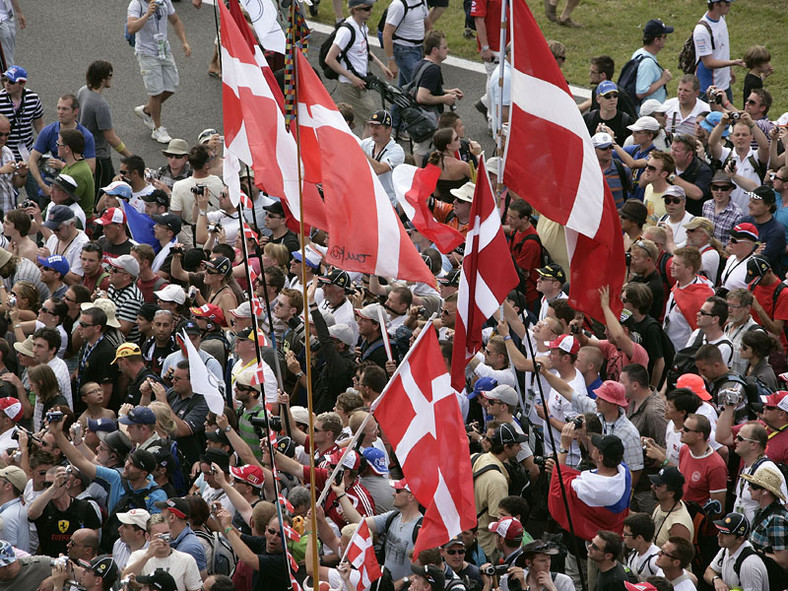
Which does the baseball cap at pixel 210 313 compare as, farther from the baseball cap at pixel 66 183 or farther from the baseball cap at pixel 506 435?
the baseball cap at pixel 506 435

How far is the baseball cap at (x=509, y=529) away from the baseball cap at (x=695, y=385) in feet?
5.87

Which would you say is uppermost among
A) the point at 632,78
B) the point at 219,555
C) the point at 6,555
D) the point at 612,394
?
the point at 632,78

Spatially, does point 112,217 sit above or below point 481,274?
below

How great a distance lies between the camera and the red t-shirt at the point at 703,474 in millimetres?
8195

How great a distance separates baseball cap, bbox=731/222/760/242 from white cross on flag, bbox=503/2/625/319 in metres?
3.33

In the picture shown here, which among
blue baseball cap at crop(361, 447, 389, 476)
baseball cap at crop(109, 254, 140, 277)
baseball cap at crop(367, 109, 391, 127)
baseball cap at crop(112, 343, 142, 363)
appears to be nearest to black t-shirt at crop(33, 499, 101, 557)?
baseball cap at crop(112, 343, 142, 363)

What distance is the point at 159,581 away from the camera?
24.1ft

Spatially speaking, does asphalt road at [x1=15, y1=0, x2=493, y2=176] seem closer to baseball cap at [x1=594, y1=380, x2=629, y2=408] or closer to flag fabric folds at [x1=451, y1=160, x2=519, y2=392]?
baseball cap at [x1=594, y1=380, x2=629, y2=408]

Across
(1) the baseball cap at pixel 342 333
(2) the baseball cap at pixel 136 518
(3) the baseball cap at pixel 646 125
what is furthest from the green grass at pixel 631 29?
(2) the baseball cap at pixel 136 518

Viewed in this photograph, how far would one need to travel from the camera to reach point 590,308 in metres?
7.23

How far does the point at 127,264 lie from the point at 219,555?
3672 mm

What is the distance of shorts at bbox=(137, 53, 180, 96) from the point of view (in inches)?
600

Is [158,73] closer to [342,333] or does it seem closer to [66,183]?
[66,183]

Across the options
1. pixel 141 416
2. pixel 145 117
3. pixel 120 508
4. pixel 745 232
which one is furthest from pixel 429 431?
pixel 145 117
